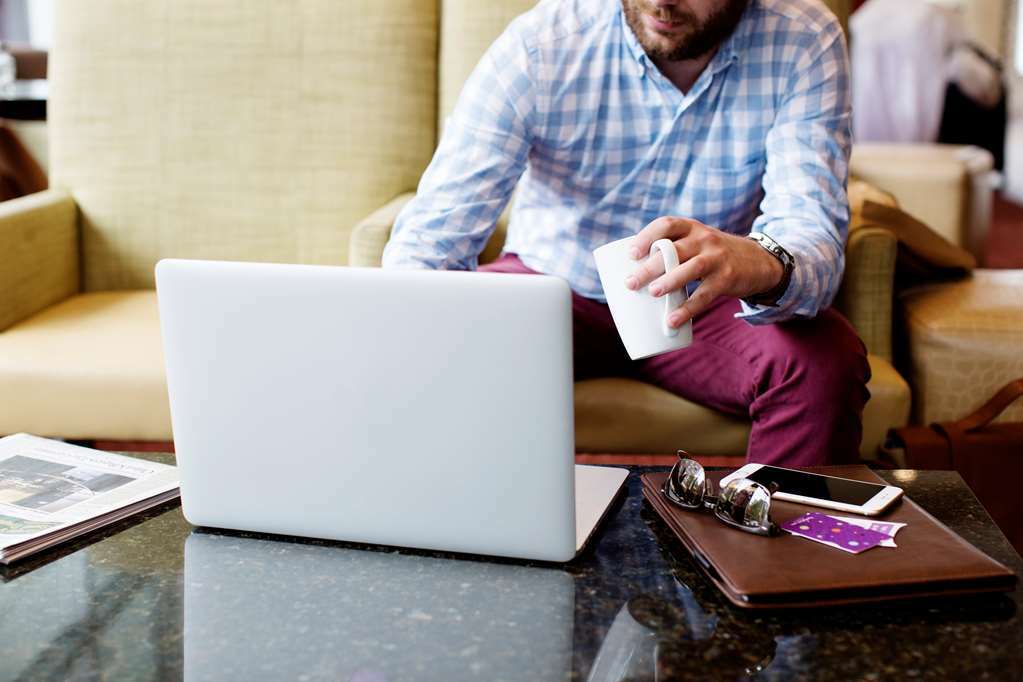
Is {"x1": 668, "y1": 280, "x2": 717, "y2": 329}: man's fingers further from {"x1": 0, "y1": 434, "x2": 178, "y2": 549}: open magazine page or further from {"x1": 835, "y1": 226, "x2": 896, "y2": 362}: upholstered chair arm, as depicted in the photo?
{"x1": 835, "y1": 226, "x2": 896, "y2": 362}: upholstered chair arm

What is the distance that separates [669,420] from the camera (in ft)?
5.37

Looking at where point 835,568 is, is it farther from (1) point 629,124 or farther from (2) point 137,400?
(2) point 137,400

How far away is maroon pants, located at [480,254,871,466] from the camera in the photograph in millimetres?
1429

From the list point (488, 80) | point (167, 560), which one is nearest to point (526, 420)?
point (167, 560)

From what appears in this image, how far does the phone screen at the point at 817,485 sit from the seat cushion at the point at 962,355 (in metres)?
0.75

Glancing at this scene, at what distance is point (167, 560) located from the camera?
3.21ft

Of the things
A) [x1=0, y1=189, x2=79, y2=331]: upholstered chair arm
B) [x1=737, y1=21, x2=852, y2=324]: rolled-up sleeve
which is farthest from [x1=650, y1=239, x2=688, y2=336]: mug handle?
[x1=0, y1=189, x2=79, y2=331]: upholstered chair arm

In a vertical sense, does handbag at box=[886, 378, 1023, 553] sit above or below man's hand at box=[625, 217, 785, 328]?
below

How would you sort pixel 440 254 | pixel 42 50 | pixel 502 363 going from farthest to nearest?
pixel 42 50
pixel 440 254
pixel 502 363

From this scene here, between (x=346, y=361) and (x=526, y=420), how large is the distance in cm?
15

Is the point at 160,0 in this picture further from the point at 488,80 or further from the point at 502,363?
the point at 502,363

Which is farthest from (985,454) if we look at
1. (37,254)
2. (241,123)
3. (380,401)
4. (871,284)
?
(37,254)

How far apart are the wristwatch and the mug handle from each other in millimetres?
309

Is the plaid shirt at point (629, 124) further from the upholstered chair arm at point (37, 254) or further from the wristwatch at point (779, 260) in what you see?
the upholstered chair arm at point (37, 254)
